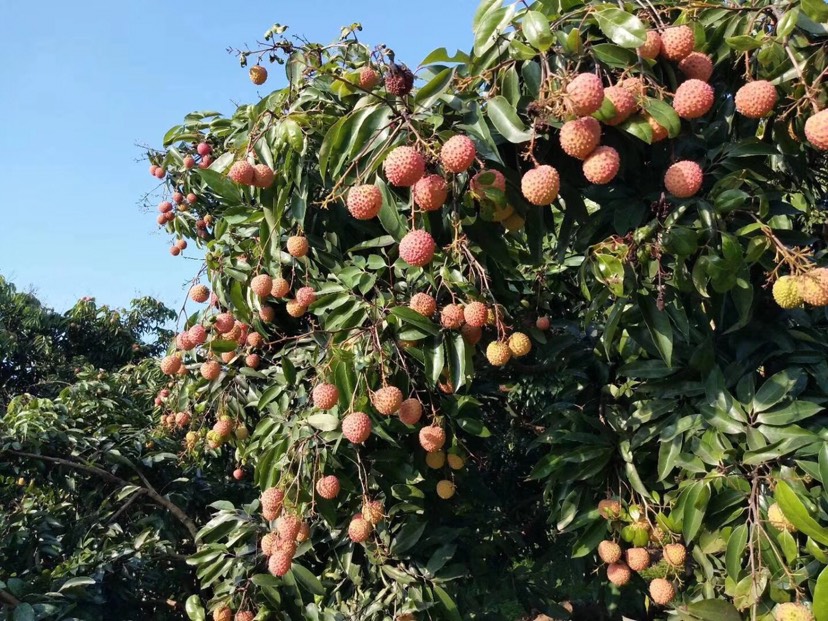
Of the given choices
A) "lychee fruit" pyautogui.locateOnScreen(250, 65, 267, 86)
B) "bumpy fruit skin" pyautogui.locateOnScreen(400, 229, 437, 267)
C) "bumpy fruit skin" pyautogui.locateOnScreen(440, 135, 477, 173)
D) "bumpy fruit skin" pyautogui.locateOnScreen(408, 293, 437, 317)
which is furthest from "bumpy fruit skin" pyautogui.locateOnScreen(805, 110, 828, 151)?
"lychee fruit" pyautogui.locateOnScreen(250, 65, 267, 86)

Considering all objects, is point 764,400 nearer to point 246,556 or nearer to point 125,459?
point 246,556

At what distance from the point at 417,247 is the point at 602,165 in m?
0.37

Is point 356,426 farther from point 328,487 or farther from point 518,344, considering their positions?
point 518,344

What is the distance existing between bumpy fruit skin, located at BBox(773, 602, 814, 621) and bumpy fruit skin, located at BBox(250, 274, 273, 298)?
4.54 ft

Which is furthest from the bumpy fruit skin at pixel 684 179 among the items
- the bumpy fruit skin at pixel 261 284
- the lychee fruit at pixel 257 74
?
the lychee fruit at pixel 257 74

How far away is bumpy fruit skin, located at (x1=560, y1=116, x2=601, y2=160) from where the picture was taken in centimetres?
112

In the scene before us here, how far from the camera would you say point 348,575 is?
6.17ft

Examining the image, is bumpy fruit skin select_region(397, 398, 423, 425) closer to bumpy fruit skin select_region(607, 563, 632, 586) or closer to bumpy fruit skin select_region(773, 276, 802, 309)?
bumpy fruit skin select_region(607, 563, 632, 586)

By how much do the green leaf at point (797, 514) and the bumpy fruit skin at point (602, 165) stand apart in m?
0.65

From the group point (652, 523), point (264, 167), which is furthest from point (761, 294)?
point (264, 167)

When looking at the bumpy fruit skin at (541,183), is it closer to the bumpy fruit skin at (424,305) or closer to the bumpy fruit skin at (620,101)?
the bumpy fruit skin at (620,101)

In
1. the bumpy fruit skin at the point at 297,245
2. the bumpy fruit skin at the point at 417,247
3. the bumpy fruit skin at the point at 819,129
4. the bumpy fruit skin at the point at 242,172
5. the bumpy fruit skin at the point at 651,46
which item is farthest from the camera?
the bumpy fruit skin at the point at 297,245

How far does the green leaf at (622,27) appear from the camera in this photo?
1.12 m

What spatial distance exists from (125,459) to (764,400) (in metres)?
2.39
